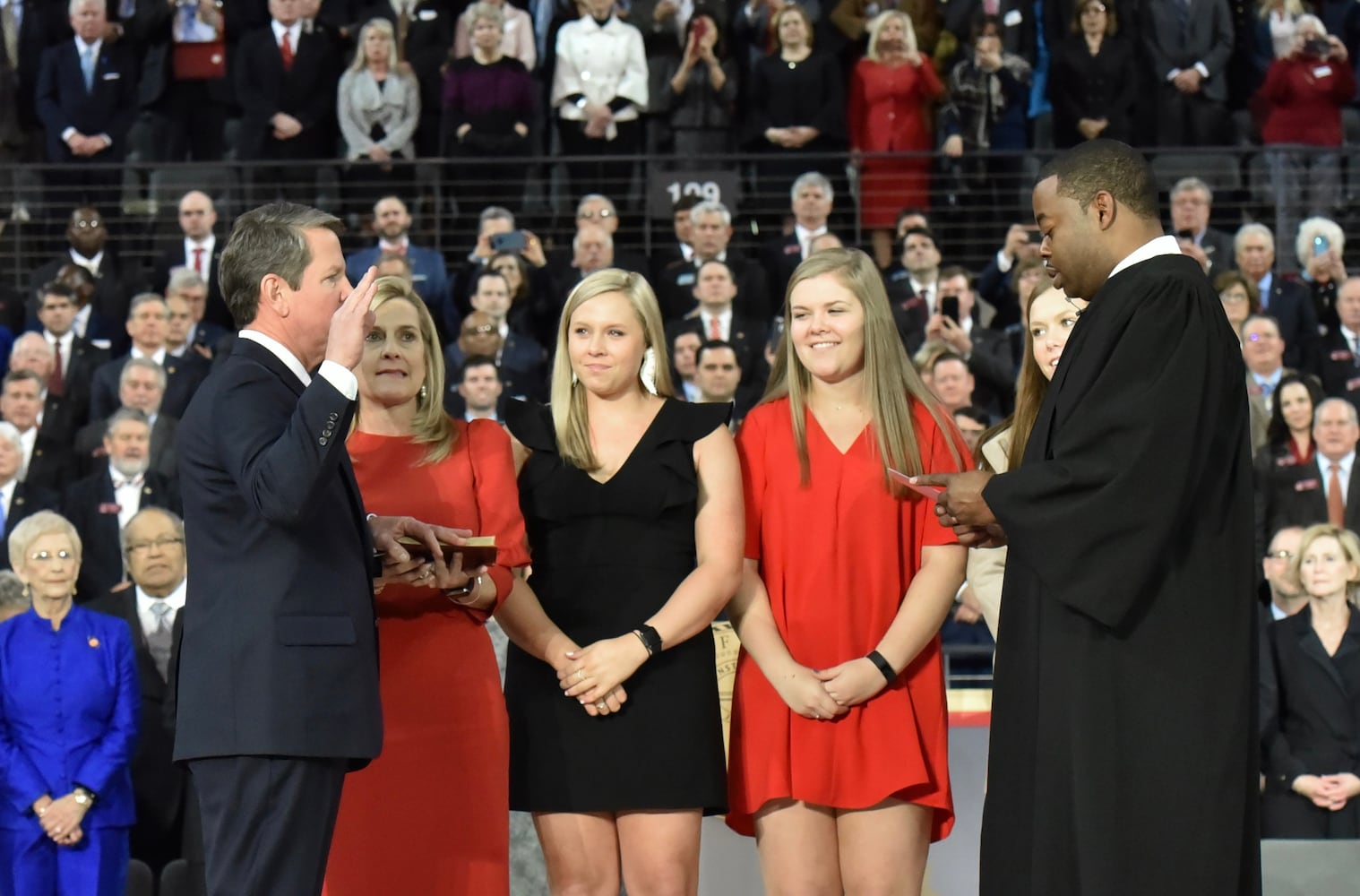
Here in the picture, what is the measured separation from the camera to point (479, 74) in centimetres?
1177

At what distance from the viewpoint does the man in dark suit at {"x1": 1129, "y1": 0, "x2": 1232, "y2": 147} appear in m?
12.3

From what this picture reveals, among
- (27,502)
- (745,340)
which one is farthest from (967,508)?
(27,502)

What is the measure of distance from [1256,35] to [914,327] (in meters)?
3.86

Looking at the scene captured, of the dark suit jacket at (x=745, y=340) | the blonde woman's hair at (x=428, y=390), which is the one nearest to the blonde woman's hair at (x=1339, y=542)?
the dark suit jacket at (x=745, y=340)

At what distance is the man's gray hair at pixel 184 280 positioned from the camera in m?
10.5

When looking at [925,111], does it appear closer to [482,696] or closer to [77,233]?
[77,233]

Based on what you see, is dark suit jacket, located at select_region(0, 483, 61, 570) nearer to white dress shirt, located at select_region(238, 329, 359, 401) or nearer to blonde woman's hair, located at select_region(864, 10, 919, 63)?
blonde woman's hair, located at select_region(864, 10, 919, 63)

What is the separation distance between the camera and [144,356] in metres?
9.98

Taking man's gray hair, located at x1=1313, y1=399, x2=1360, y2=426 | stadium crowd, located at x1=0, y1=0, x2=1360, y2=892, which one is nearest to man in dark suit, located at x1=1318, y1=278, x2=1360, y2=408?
stadium crowd, located at x1=0, y1=0, x2=1360, y2=892

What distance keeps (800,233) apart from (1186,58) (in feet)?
10.1

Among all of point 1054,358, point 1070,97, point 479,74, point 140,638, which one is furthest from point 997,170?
point 1054,358

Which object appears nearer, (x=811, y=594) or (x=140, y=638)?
(x=811, y=594)

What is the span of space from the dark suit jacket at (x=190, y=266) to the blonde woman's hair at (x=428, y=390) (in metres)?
6.88

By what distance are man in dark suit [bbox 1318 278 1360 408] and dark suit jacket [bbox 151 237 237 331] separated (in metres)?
6.19
